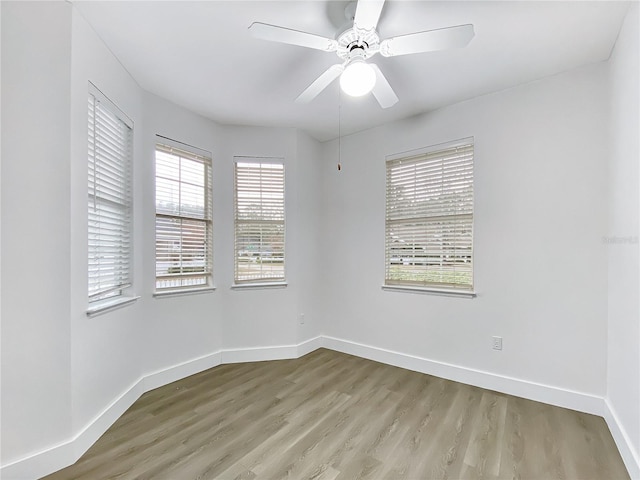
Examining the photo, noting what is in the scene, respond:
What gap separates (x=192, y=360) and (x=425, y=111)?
11.6ft

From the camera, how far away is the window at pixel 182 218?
2963mm

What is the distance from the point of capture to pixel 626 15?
6.02 feet

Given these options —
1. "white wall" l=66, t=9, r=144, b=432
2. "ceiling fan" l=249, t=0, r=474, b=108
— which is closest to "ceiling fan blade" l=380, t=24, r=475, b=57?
"ceiling fan" l=249, t=0, r=474, b=108

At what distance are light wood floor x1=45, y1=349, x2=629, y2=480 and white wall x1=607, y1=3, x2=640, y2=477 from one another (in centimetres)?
35

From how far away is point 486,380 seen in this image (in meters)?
2.81

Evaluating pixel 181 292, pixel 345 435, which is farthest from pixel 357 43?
pixel 181 292

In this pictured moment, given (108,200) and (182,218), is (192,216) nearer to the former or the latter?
(182,218)

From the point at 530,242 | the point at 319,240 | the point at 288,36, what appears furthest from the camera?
the point at 319,240

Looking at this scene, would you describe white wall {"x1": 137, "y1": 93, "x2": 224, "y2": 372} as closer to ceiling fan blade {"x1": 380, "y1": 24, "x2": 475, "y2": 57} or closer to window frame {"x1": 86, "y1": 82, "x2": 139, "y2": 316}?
window frame {"x1": 86, "y1": 82, "x2": 139, "y2": 316}

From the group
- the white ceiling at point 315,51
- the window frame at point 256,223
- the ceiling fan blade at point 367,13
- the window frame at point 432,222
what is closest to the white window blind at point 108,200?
the white ceiling at point 315,51

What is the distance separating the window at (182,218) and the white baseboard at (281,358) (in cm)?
84

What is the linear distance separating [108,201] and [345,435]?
2.39m

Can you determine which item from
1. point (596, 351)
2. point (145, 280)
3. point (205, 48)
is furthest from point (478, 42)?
point (145, 280)

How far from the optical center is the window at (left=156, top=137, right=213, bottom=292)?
2.96 metres
